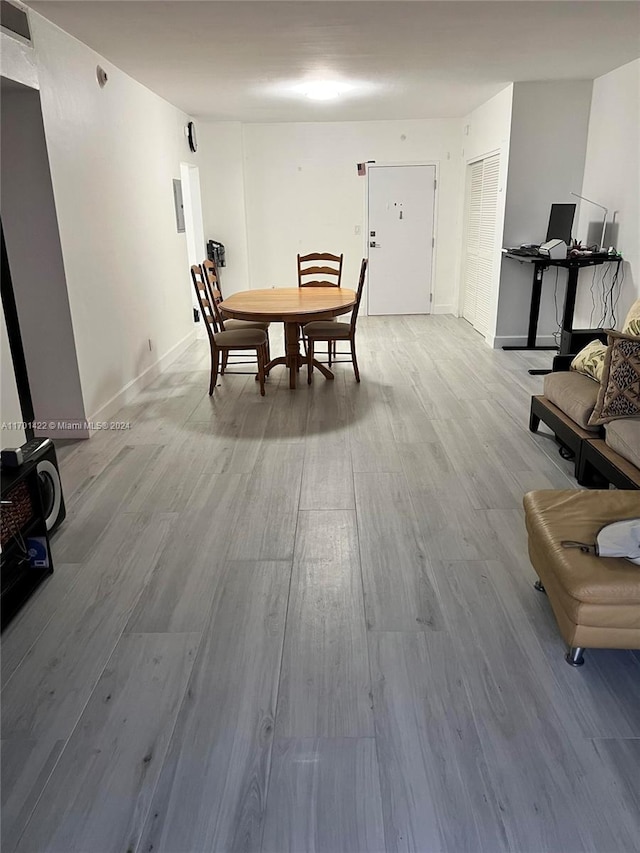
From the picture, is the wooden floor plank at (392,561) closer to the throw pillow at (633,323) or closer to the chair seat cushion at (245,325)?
the throw pillow at (633,323)

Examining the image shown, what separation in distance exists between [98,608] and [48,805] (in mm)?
778

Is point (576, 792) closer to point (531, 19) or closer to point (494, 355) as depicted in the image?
point (531, 19)

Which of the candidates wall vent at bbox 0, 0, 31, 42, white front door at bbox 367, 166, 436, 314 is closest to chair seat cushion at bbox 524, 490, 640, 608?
wall vent at bbox 0, 0, 31, 42

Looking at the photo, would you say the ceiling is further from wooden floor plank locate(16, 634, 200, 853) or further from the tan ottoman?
wooden floor plank locate(16, 634, 200, 853)

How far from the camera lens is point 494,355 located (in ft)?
A: 19.0

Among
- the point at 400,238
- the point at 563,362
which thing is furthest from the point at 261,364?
the point at 400,238

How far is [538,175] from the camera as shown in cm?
558

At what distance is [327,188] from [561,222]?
3368 mm

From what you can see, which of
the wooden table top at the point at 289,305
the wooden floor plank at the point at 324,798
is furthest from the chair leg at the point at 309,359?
the wooden floor plank at the point at 324,798

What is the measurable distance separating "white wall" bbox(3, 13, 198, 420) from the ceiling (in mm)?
231

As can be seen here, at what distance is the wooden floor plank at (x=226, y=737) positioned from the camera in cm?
137

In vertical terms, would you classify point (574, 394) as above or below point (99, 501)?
above

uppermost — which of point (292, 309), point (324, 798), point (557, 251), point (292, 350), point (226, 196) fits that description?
point (226, 196)

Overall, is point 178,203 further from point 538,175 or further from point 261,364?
point 538,175
